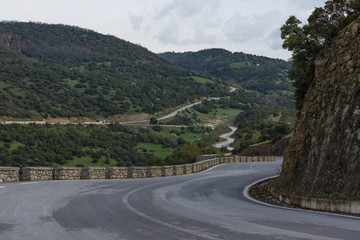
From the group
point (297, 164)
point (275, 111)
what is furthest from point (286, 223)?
point (275, 111)

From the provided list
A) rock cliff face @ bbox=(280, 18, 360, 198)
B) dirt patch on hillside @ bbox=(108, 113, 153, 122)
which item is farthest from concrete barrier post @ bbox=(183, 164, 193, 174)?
dirt patch on hillside @ bbox=(108, 113, 153, 122)

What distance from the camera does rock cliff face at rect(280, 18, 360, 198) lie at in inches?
545

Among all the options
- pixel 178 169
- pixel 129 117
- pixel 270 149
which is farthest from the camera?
pixel 129 117

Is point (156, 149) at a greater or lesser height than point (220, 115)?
lesser

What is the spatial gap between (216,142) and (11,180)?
91.6 metres

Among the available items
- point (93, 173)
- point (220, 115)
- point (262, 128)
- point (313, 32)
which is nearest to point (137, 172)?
point (93, 173)

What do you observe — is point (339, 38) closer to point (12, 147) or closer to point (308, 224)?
point (308, 224)

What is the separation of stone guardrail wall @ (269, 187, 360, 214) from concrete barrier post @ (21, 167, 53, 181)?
1514 cm

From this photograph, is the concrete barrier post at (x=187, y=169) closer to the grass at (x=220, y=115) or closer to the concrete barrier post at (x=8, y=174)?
the concrete barrier post at (x=8, y=174)

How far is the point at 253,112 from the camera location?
480 feet

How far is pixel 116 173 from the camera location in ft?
96.5

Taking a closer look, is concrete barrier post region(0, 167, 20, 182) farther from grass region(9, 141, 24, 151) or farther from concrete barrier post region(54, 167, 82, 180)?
grass region(9, 141, 24, 151)

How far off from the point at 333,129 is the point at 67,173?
1683 cm

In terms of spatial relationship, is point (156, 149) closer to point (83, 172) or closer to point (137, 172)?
point (137, 172)
